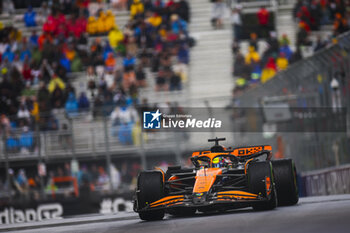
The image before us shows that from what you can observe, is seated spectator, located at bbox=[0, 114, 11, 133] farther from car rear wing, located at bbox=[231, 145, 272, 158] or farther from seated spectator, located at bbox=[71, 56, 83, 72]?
car rear wing, located at bbox=[231, 145, 272, 158]

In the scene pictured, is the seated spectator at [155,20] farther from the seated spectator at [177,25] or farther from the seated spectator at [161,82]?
the seated spectator at [161,82]

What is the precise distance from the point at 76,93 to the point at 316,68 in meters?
9.43

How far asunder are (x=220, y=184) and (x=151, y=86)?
12.7 metres

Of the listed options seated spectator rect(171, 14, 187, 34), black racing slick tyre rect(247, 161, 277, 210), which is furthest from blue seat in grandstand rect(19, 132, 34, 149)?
black racing slick tyre rect(247, 161, 277, 210)

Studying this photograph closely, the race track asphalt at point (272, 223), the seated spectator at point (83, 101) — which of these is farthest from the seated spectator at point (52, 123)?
the race track asphalt at point (272, 223)

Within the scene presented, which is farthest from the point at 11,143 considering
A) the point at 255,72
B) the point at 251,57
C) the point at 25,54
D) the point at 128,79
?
the point at 251,57

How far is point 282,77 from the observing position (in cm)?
1536

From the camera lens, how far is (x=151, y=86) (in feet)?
69.5

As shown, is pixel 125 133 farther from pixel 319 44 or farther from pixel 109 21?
pixel 319 44

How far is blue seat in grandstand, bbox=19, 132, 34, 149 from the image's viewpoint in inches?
626

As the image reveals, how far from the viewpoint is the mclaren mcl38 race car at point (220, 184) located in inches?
324

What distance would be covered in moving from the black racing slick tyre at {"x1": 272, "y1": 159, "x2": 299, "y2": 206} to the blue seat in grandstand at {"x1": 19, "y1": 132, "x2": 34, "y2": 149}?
8.14 metres

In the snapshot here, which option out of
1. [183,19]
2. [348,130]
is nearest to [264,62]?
[183,19]

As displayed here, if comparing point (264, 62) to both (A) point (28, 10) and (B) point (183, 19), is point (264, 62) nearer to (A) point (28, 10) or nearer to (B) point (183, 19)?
(B) point (183, 19)
